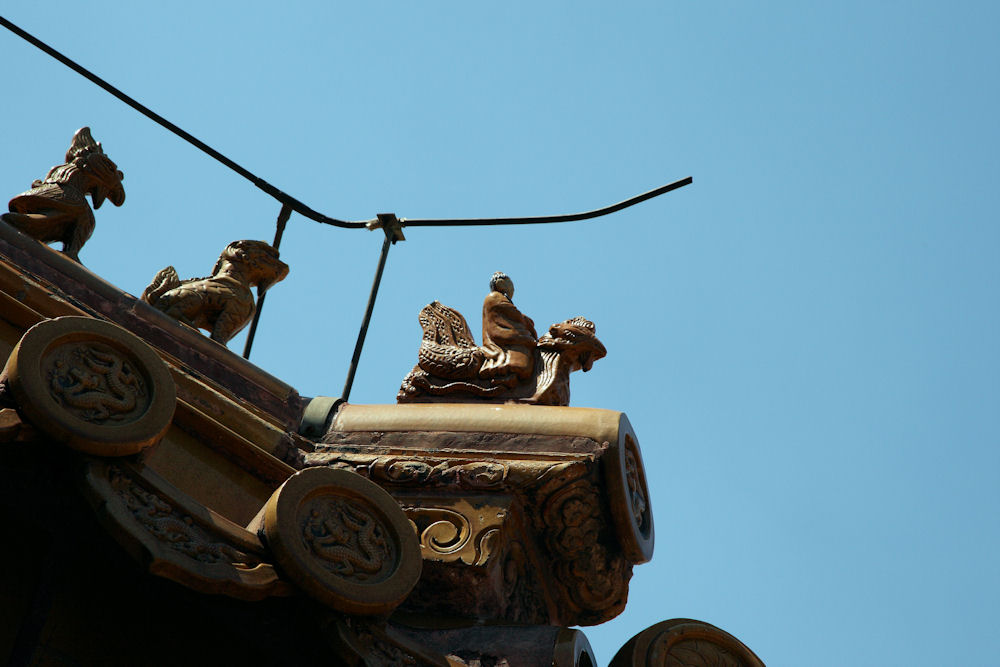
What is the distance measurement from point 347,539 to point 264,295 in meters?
3.78

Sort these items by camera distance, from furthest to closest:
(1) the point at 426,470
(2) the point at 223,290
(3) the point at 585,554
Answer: (2) the point at 223,290 → (3) the point at 585,554 → (1) the point at 426,470

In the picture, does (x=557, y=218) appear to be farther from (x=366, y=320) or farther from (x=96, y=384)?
(x=96, y=384)

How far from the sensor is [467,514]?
249 inches

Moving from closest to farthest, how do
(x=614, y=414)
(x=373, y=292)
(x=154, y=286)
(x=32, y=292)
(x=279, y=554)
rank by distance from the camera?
(x=279, y=554) < (x=32, y=292) < (x=614, y=414) < (x=154, y=286) < (x=373, y=292)

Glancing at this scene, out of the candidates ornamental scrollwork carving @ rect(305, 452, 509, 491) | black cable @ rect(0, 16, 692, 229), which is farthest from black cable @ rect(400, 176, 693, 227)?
ornamental scrollwork carving @ rect(305, 452, 509, 491)

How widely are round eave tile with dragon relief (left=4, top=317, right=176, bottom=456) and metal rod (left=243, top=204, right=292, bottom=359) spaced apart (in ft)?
10.2

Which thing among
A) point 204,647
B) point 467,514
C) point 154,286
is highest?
point 154,286

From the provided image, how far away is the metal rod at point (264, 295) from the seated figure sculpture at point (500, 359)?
1266 millimetres

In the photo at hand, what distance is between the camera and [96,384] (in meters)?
4.83

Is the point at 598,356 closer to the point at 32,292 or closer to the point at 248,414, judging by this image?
the point at 248,414

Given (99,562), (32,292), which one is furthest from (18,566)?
(32,292)

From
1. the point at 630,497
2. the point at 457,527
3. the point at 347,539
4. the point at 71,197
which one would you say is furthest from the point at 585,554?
the point at 71,197

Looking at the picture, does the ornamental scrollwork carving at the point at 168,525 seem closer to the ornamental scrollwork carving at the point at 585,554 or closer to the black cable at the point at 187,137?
the ornamental scrollwork carving at the point at 585,554

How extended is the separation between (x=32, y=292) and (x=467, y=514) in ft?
7.28
